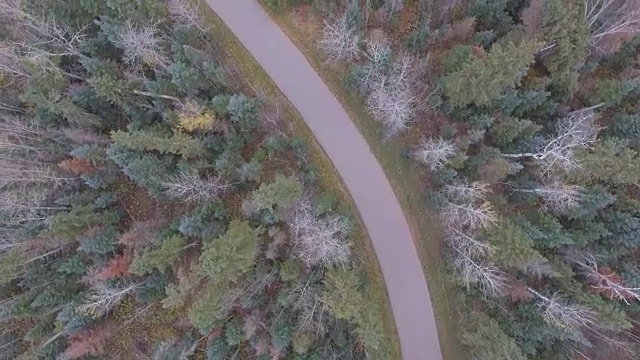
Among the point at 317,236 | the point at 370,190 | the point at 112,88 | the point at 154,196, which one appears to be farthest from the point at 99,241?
the point at 370,190

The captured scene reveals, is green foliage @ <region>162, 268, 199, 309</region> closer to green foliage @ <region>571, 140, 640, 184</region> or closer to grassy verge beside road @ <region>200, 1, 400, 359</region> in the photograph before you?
grassy verge beside road @ <region>200, 1, 400, 359</region>

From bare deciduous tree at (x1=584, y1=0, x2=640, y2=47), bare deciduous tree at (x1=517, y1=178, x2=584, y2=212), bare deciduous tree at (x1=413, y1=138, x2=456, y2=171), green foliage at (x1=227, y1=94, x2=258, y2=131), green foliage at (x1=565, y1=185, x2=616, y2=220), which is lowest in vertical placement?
green foliage at (x1=565, y1=185, x2=616, y2=220)

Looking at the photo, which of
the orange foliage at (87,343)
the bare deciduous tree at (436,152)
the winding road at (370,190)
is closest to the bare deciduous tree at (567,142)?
the bare deciduous tree at (436,152)

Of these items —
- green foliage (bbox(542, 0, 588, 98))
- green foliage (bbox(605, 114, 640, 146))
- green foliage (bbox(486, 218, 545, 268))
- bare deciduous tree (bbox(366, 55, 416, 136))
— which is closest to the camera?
green foliage (bbox(486, 218, 545, 268))

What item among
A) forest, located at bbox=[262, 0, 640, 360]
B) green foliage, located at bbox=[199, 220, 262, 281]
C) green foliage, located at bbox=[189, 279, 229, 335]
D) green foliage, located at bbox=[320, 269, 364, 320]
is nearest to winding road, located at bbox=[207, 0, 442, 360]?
forest, located at bbox=[262, 0, 640, 360]

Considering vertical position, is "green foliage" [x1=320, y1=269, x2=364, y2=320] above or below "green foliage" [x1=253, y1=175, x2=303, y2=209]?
below

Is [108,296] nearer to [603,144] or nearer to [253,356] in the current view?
[253,356]

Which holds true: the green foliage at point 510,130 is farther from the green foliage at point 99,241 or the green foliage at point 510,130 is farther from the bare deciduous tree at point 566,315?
the green foliage at point 99,241

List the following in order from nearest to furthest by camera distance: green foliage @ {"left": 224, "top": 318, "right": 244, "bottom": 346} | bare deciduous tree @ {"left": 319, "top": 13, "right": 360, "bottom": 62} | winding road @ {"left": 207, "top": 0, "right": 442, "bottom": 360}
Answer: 1. green foliage @ {"left": 224, "top": 318, "right": 244, "bottom": 346}
2. bare deciduous tree @ {"left": 319, "top": 13, "right": 360, "bottom": 62}
3. winding road @ {"left": 207, "top": 0, "right": 442, "bottom": 360}
